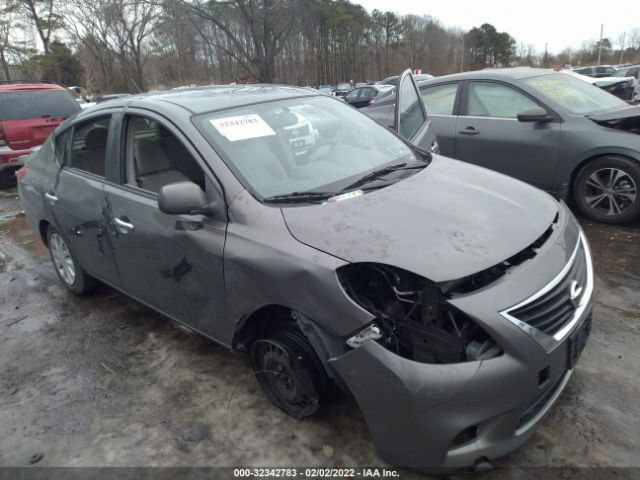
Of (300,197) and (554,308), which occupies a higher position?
(300,197)

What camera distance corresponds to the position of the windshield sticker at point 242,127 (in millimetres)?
2754

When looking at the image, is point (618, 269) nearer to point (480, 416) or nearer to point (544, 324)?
point (544, 324)

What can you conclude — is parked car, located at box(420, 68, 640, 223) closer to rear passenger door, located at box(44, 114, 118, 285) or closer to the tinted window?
rear passenger door, located at box(44, 114, 118, 285)

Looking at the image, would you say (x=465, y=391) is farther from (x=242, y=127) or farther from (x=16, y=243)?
(x=16, y=243)

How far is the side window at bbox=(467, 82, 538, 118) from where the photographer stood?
5.34m

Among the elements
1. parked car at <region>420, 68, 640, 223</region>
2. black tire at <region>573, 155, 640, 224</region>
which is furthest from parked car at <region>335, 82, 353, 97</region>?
black tire at <region>573, 155, 640, 224</region>

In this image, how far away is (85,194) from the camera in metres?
3.52

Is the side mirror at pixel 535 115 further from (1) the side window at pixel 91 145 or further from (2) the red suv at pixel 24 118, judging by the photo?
(2) the red suv at pixel 24 118

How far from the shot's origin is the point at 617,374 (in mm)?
2701

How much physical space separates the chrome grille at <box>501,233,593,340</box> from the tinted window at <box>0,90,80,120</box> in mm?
9550

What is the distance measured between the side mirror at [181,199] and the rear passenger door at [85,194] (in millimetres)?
1080

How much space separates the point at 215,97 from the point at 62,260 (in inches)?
92.8

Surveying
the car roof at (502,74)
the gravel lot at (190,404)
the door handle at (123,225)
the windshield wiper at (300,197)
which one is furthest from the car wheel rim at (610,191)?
the door handle at (123,225)

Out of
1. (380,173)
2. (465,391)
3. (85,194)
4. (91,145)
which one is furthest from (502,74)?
(465,391)
